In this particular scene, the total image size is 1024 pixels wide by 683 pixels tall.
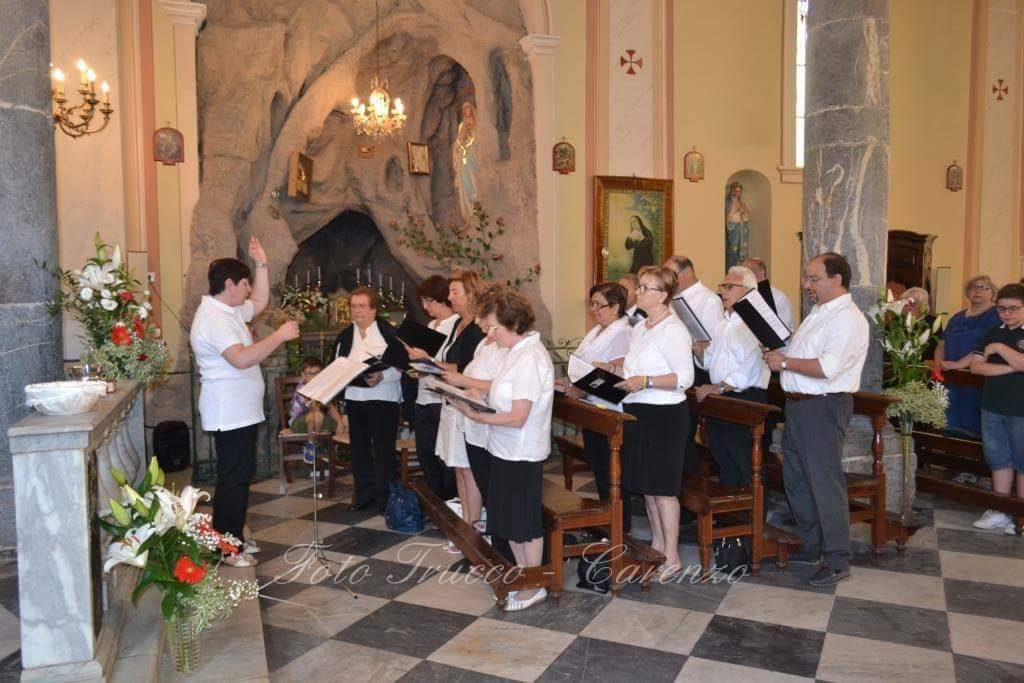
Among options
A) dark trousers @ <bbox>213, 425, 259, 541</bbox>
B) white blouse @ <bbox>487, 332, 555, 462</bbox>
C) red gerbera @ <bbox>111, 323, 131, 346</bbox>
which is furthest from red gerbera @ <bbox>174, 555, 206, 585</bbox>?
red gerbera @ <bbox>111, 323, 131, 346</bbox>

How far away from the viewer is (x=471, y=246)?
34.3ft

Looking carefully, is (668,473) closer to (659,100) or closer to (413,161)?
(659,100)

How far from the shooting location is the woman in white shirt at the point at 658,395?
4.69 metres

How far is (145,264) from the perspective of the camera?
26.2 ft

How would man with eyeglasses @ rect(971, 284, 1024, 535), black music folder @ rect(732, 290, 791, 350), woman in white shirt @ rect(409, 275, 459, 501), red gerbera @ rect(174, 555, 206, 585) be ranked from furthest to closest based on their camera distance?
1. woman in white shirt @ rect(409, 275, 459, 501)
2. man with eyeglasses @ rect(971, 284, 1024, 535)
3. black music folder @ rect(732, 290, 791, 350)
4. red gerbera @ rect(174, 555, 206, 585)

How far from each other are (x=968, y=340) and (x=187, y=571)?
6339 millimetres

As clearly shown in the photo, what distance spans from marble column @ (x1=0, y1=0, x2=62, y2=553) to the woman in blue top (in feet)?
21.1

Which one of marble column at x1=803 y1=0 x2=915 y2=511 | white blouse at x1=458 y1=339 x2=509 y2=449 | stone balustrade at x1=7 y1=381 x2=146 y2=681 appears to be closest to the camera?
stone balustrade at x1=7 y1=381 x2=146 y2=681

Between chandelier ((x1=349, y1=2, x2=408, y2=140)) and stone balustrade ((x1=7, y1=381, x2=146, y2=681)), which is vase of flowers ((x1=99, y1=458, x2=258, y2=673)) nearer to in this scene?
stone balustrade ((x1=7, y1=381, x2=146, y2=681))

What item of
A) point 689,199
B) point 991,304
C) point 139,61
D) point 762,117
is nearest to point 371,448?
point 139,61

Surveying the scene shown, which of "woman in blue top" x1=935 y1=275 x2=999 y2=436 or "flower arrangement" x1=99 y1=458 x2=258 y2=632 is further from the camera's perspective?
"woman in blue top" x1=935 y1=275 x2=999 y2=436

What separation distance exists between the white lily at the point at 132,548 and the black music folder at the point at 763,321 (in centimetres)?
344

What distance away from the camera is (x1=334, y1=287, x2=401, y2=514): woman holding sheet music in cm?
609

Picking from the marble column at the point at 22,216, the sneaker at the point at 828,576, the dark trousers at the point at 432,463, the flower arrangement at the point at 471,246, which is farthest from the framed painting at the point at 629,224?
the marble column at the point at 22,216
